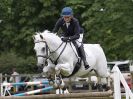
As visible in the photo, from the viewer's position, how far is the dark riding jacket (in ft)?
38.7

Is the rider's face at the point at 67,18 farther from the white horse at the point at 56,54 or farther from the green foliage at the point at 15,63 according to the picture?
the green foliage at the point at 15,63

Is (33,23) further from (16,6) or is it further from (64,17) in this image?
(64,17)

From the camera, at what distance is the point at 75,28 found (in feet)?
38.8

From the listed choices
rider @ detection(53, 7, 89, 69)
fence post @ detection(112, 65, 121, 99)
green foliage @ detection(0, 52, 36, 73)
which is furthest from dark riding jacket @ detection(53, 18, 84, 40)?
Result: green foliage @ detection(0, 52, 36, 73)

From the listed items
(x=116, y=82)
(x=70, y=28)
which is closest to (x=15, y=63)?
(x=70, y=28)

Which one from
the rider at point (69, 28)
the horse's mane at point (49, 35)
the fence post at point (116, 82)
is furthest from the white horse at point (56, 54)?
the fence post at point (116, 82)

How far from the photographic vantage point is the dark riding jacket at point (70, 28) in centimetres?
1178

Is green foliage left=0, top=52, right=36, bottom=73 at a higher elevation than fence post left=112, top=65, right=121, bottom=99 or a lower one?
higher

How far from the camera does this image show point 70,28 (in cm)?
1187

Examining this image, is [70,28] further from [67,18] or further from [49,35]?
[49,35]

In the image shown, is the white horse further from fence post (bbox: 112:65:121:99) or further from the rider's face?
fence post (bbox: 112:65:121:99)

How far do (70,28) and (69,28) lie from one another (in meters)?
0.02

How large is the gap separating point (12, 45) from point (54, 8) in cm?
340

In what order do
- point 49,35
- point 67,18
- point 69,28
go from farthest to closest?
point 69,28 → point 67,18 → point 49,35
